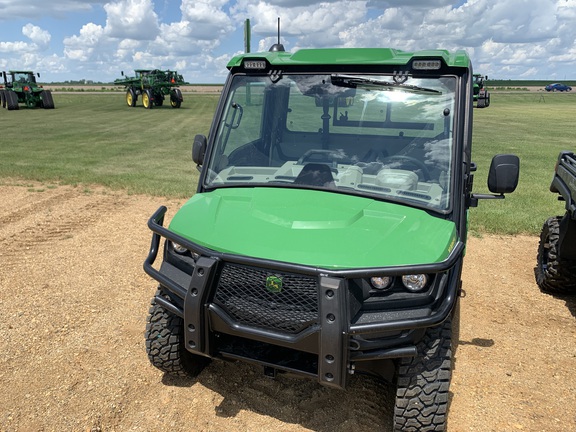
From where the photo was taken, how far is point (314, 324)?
2.59m

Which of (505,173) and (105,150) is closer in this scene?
Answer: (505,173)

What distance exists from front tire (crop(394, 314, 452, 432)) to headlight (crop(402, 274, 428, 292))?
366 millimetres

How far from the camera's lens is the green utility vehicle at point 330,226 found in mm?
2625

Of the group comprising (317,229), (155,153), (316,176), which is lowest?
(155,153)

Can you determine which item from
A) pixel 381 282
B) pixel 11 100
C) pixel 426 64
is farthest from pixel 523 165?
pixel 11 100

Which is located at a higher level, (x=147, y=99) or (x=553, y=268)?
(x=147, y=99)

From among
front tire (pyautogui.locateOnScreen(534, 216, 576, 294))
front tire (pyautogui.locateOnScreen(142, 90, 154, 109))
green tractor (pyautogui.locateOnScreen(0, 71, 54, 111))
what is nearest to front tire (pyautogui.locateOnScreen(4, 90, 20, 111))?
green tractor (pyautogui.locateOnScreen(0, 71, 54, 111))

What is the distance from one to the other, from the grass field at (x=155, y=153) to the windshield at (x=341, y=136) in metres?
4.44

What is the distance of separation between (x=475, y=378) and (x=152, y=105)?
29.8m

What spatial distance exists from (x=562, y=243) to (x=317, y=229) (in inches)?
126

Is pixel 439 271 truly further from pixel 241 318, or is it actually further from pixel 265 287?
pixel 241 318

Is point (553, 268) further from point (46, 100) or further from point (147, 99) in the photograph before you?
point (46, 100)

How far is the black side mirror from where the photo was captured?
330 cm

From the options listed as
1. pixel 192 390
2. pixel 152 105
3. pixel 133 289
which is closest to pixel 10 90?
pixel 152 105
